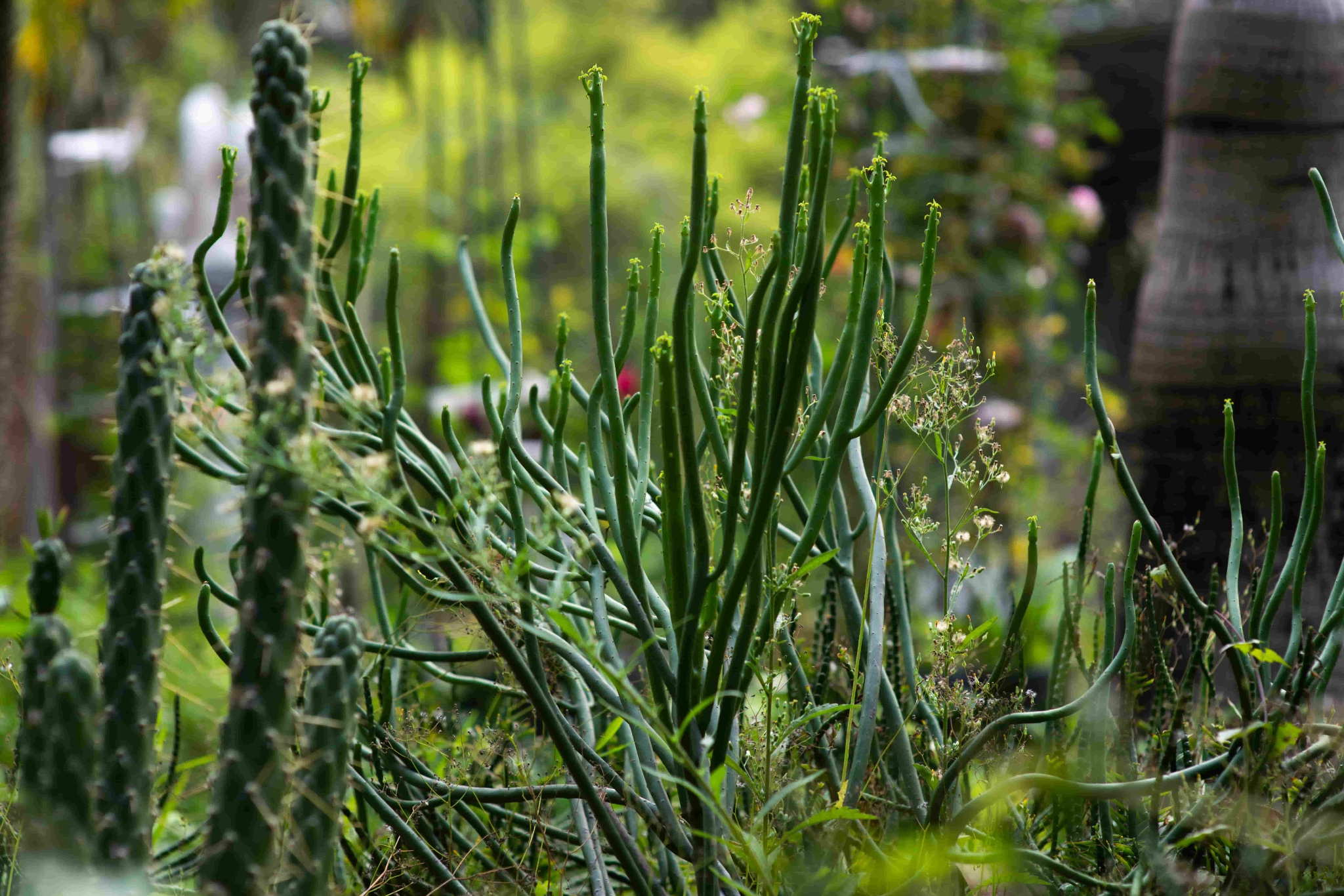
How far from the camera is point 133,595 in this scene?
49 cm

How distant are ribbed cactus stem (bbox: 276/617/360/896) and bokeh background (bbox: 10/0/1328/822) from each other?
0.25ft

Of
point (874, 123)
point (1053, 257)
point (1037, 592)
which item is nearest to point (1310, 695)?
point (1037, 592)

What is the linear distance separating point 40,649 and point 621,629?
316 millimetres

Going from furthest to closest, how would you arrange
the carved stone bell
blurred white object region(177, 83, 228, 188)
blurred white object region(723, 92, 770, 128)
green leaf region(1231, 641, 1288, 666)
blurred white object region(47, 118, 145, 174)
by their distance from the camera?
blurred white object region(47, 118, 145, 174) < blurred white object region(177, 83, 228, 188) < blurred white object region(723, 92, 770, 128) < the carved stone bell < green leaf region(1231, 641, 1288, 666)

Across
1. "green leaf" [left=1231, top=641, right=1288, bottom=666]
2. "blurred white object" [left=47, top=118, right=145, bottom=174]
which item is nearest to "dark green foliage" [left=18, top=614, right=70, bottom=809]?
"green leaf" [left=1231, top=641, right=1288, bottom=666]

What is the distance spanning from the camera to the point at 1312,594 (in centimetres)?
111

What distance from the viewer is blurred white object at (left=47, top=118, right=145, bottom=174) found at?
5829 millimetres

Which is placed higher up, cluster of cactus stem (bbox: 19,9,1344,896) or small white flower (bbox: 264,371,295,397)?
small white flower (bbox: 264,371,295,397)

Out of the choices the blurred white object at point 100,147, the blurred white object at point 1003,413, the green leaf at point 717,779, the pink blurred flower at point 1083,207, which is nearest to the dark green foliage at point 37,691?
Result: the green leaf at point 717,779

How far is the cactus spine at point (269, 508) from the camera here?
1.44 feet

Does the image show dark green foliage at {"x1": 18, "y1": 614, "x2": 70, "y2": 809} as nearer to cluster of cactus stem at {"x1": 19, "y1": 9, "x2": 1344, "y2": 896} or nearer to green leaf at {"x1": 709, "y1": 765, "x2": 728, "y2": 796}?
cluster of cactus stem at {"x1": 19, "y1": 9, "x2": 1344, "y2": 896}

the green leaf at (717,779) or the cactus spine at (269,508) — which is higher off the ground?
the cactus spine at (269,508)

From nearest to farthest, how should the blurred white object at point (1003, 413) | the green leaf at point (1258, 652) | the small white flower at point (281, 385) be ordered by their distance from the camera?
the small white flower at point (281, 385) → the green leaf at point (1258, 652) → the blurred white object at point (1003, 413)

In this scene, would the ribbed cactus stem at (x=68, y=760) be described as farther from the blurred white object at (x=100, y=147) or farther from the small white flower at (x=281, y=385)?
the blurred white object at (x=100, y=147)
